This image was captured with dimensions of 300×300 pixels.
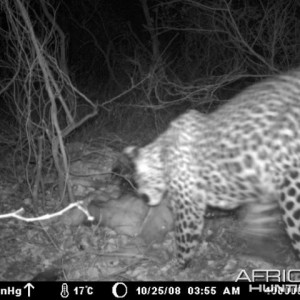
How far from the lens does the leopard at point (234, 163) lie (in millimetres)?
3705

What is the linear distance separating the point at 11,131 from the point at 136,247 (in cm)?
375

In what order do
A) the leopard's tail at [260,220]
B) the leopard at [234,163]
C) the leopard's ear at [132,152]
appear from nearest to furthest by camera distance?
the leopard at [234,163] < the leopard's tail at [260,220] < the leopard's ear at [132,152]

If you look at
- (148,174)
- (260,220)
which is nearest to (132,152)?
→ (148,174)

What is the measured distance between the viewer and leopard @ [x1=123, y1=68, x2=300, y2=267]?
3705 mm

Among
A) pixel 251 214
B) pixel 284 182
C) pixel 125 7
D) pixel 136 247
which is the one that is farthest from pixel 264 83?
pixel 125 7

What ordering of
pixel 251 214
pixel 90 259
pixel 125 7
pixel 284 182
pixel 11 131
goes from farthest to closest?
pixel 125 7, pixel 11 131, pixel 251 214, pixel 90 259, pixel 284 182

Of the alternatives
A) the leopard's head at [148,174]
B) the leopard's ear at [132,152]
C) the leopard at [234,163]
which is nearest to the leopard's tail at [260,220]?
the leopard at [234,163]

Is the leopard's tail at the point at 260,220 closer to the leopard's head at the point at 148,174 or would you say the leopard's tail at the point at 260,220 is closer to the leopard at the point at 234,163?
the leopard at the point at 234,163

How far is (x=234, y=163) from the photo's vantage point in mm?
3947

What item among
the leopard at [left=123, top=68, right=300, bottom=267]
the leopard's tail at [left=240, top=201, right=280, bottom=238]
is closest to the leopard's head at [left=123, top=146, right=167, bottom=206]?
the leopard at [left=123, top=68, right=300, bottom=267]

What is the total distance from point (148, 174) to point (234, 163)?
1.34 metres

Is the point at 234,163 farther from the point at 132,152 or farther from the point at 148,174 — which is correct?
the point at 132,152

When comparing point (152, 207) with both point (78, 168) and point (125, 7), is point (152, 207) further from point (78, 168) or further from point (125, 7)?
point (125, 7)

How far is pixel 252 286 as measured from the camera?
3873 millimetres
